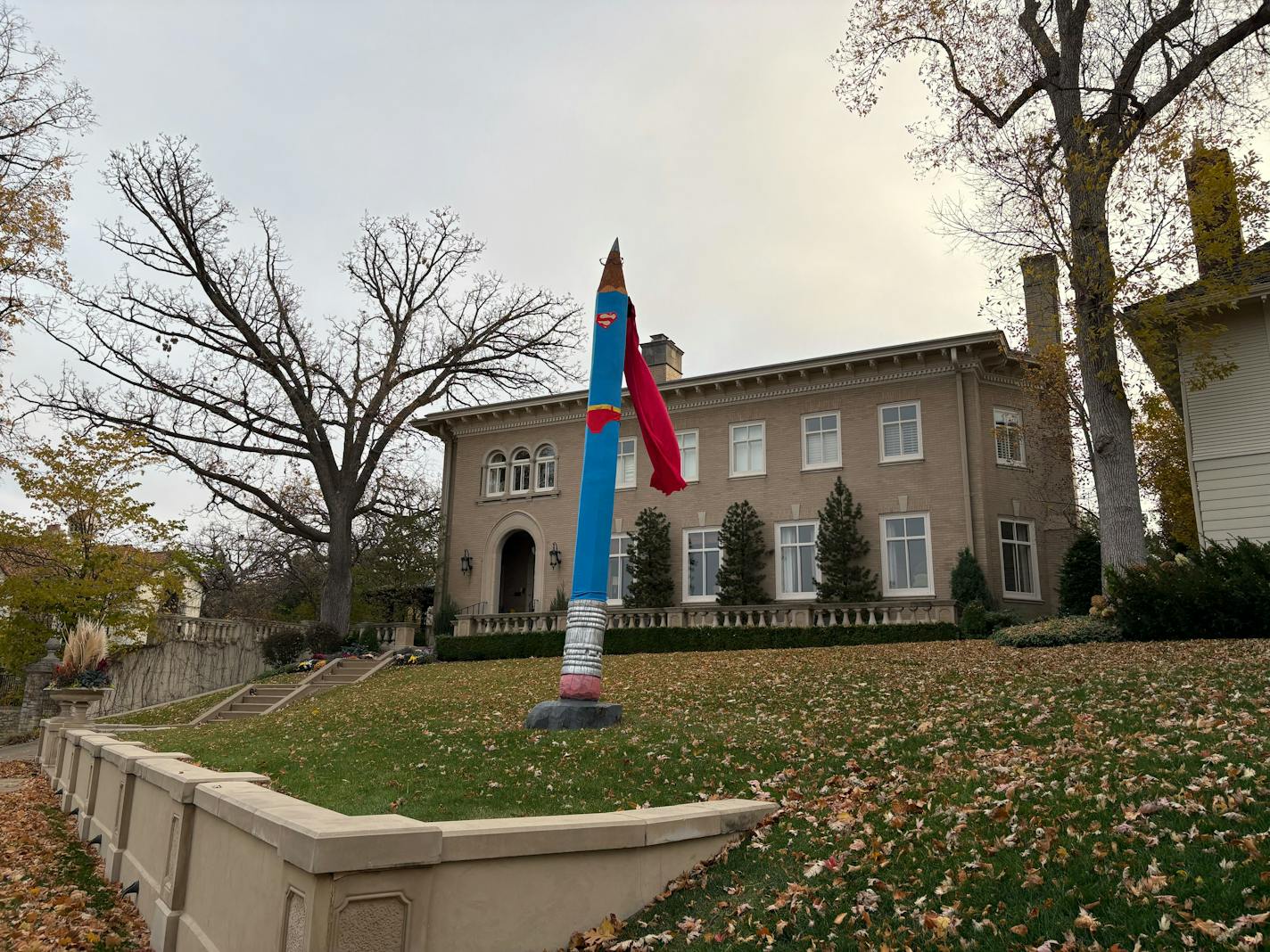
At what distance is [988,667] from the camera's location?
1362 centimetres

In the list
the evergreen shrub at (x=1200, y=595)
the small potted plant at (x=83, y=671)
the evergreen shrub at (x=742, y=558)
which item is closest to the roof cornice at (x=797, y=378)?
the evergreen shrub at (x=742, y=558)

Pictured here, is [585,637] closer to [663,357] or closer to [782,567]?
[782,567]

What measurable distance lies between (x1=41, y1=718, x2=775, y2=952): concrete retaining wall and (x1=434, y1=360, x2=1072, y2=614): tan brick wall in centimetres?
2044

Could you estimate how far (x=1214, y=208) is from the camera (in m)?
17.1

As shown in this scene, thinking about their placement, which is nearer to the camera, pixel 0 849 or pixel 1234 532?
pixel 0 849

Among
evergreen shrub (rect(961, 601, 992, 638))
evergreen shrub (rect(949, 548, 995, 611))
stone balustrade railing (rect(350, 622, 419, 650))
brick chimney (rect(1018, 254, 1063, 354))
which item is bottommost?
stone balustrade railing (rect(350, 622, 419, 650))

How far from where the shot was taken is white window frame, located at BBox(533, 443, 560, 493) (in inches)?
1273

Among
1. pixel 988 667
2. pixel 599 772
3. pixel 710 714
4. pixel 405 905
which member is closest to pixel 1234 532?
A: pixel 988 667

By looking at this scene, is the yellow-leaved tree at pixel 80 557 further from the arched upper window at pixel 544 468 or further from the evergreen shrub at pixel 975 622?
the evergreen shrub at pixel 975 622

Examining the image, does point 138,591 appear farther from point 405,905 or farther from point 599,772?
point 405,905

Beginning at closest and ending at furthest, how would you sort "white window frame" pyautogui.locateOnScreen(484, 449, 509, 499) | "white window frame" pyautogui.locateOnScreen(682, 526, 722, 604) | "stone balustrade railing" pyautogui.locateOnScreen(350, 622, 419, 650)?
"white window frame" pyautogui.locateOnScreen(682, 526, 722, 604) → "stone balustrade railing" pyautogui.locateOnScreen(350, 622, 419, 650) → "white window frame" pyautogui.locateOnScreen(484, 449, 509, 499)

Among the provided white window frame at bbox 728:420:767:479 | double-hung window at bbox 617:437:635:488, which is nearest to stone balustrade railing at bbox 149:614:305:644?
double-hung window at bbox 617:437:635:488

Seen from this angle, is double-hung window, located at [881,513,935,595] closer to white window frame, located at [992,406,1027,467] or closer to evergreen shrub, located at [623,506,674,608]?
white window frame, located at [992,406,1027,467]

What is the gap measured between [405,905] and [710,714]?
7647mm
